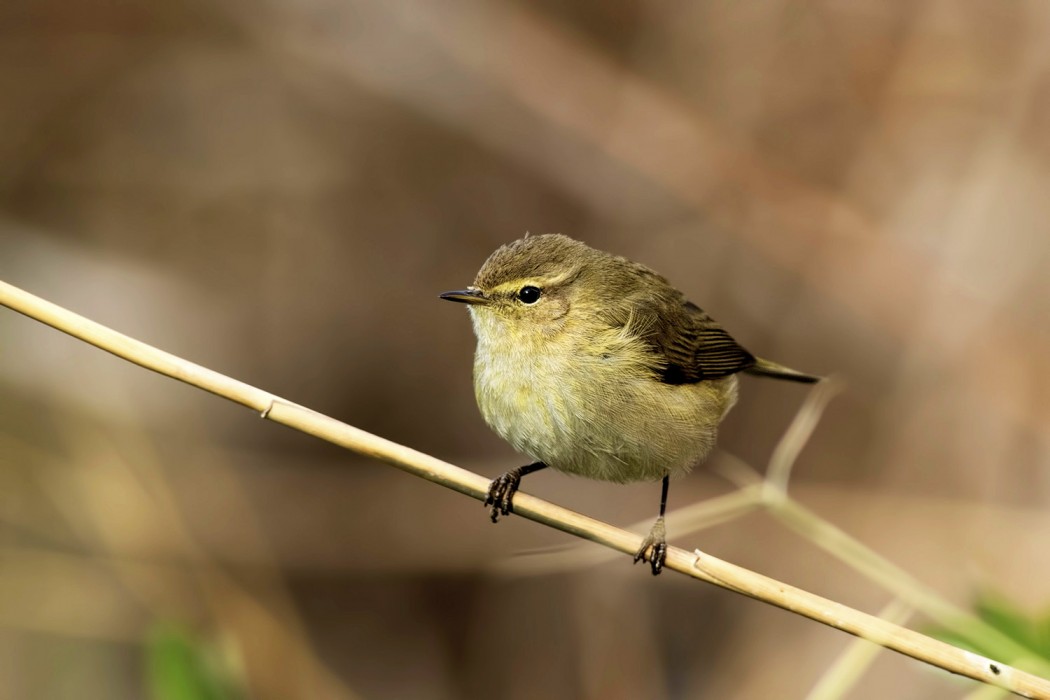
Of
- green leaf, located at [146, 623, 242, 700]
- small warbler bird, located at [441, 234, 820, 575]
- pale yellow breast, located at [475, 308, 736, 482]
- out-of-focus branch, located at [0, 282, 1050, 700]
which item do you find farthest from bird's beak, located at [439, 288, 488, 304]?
green leaf, located at [146, 623, 242, 700]

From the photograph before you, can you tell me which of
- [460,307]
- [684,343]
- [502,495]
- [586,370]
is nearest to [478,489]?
[502,495]

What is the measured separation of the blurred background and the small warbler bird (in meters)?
1.05

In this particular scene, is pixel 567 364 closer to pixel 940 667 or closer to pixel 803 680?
pixel 940 667

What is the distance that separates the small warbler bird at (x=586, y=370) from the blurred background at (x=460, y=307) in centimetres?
105

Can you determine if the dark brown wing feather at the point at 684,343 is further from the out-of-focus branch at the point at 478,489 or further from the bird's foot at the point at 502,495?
the out-of-focus branch at the point at 478,489

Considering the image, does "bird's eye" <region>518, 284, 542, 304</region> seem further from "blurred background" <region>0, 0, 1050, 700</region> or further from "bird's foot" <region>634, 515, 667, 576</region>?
"blurred background" <region>0, 0, 1050, 700</region>

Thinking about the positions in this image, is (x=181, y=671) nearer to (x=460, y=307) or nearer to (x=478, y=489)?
(x=478, y=489)

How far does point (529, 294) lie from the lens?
368 centimetres

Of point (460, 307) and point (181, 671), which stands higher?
point (460, 307)

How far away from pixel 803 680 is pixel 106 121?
499 cm

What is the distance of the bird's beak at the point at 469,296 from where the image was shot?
3561 mm

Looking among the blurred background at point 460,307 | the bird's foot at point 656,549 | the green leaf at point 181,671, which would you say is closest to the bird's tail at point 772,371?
the blurred background at point 460,307

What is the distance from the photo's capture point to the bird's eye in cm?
367

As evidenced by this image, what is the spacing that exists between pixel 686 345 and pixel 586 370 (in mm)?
697
